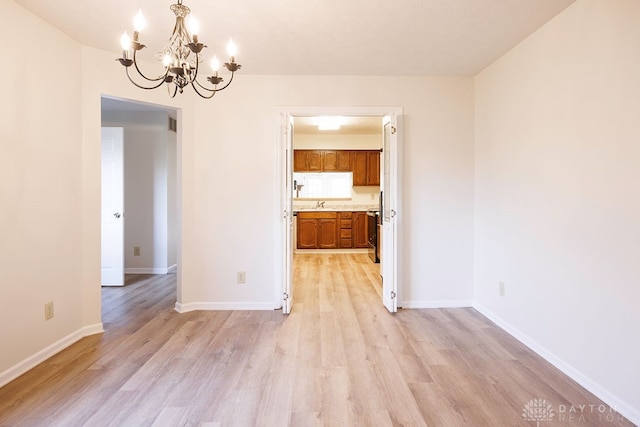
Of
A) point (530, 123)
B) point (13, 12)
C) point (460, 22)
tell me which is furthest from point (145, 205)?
point (530, 123)

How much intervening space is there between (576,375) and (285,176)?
2.89 meters

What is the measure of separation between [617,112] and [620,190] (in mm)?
462

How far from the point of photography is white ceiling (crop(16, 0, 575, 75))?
2.23 meters

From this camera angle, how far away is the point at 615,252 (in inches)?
Answer: 75.1

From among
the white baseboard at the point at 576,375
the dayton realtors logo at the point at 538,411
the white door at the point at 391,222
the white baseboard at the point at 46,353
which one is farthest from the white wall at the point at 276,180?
the dayton realtors logo at the point at 538,411

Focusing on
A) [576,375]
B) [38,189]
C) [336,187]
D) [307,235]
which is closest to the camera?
[576,375]

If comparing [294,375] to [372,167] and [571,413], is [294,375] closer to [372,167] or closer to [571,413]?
[571,413]

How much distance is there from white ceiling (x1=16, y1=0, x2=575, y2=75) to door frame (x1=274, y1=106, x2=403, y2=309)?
45 centimetres

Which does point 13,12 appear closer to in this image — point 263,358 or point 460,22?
point 263,358

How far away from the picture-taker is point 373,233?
6418mm

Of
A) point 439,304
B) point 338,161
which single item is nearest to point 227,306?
point 439,304

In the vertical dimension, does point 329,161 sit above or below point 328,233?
above

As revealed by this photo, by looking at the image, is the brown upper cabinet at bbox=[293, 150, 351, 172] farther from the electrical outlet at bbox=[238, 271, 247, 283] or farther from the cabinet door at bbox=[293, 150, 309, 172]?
the electrical outlet at bbox=[238, 271, 247, 283]

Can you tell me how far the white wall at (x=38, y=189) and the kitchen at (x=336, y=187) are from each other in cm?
441
